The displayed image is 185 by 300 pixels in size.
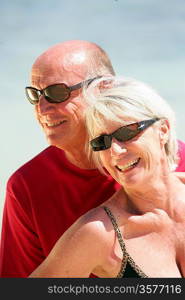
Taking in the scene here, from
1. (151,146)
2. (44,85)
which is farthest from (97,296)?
(44,85)

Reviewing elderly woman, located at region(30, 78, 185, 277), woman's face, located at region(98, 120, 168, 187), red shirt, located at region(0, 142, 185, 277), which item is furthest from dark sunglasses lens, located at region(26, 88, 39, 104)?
woman's face, located at region(98, 120, 168, 187)

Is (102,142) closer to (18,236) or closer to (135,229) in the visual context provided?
(135,229)

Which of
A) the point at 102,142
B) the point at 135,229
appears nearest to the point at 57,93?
the point at 102,142

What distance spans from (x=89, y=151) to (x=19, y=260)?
39.1 inches

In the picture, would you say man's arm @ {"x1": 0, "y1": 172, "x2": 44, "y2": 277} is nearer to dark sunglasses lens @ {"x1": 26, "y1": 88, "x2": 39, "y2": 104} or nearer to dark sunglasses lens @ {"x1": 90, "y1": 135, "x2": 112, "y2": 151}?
dark sunglasses lens @ {"x1": 26, "y1": 88, "x2": 39, "y2": 104}

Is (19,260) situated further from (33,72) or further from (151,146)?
(151,146)

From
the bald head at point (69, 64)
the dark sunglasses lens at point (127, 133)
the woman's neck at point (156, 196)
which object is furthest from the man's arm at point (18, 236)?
the dark sunglasses lens at point (127, 133)

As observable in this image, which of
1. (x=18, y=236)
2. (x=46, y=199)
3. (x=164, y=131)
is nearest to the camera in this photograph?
(x=164, y=131)

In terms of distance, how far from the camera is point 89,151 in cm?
369

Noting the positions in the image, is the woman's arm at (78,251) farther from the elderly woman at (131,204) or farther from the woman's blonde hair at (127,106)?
the woman's blonde hair at (127,106)

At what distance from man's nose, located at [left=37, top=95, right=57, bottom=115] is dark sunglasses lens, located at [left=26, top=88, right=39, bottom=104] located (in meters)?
0.05

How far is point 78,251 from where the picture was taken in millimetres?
3068

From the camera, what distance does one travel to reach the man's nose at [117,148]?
10.2 ft

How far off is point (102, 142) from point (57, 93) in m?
0.82
